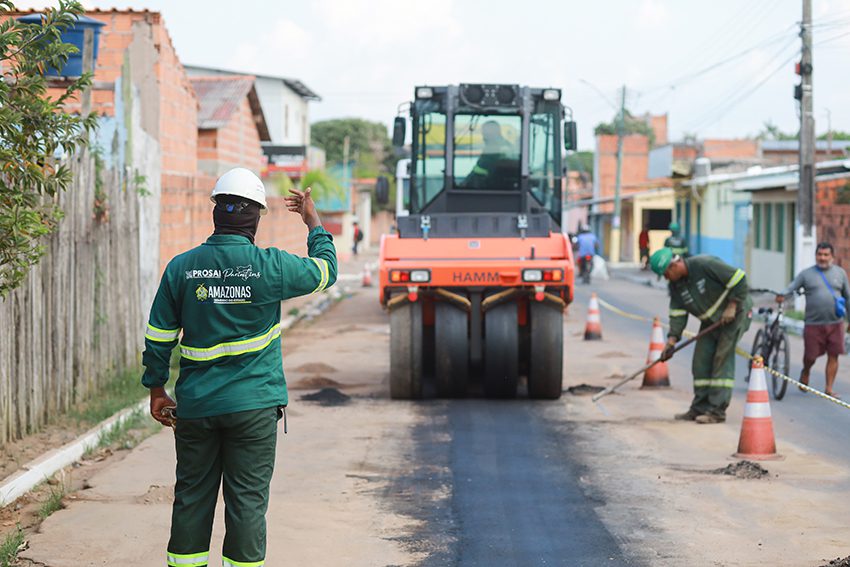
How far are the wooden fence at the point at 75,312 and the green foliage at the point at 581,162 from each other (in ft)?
292

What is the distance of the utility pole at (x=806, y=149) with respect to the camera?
25.6 metres

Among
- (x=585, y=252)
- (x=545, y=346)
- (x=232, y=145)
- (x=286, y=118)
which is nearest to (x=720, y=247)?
(x=585, y=252)

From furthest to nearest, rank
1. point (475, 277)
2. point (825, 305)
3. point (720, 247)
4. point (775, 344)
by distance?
1. point (720, 247)
2. point (775, 344)
3. point (825, 305)
4. point (475, 277)

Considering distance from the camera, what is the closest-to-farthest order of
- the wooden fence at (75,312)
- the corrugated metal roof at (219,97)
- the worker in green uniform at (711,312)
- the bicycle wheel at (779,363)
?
1. the wooden fence at (75,312)
2. the worker in green uniform at (711,312)
3. the bicycle wheel at (779,363)
4. the corrugated metal roof at (219,97)

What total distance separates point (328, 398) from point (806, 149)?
50.1ft

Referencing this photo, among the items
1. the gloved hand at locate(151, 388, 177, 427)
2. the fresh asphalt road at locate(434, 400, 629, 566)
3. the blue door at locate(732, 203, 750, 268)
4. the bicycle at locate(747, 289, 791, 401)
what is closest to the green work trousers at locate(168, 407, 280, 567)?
the gloved hand at locate(151, 388, 177, 427)

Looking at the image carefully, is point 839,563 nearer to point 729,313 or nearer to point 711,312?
point 729,313

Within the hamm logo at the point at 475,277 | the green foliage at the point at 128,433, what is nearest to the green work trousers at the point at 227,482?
the green foliage at the point at 128,433

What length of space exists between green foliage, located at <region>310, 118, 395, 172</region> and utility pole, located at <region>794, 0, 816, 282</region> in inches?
2665

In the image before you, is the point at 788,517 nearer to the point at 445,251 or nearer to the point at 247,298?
the point at 247,298

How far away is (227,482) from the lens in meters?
5.65

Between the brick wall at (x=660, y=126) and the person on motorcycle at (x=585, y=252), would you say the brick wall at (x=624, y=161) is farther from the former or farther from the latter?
the person on motorcycle at (x=585, y=252)

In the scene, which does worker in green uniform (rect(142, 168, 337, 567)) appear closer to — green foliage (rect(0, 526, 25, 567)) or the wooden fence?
green foliage (rect(0, 526, 25, 567))

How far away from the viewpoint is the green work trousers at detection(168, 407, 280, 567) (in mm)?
5586
